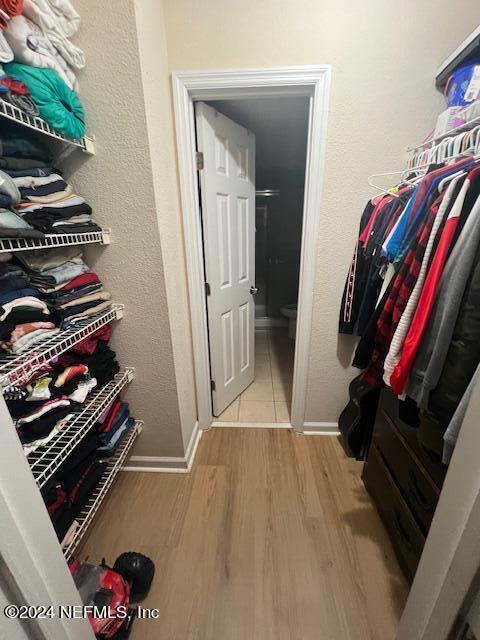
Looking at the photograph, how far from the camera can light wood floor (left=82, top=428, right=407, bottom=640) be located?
94 cm

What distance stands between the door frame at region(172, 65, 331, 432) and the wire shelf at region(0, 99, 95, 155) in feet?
1.46

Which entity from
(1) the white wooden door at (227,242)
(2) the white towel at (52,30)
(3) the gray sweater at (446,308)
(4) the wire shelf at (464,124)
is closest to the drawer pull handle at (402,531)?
(3) the gray sweater at (446,308)

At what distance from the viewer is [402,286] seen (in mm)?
907

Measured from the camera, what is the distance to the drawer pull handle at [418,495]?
0.88 meters

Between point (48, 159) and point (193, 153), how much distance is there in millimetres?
676

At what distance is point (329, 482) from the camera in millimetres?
1452

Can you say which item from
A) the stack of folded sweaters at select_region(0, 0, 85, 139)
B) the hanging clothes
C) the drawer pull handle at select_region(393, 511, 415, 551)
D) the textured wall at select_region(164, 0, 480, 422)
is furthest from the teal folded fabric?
the drawer pull handle at select_region(393, 511, 415, 551)

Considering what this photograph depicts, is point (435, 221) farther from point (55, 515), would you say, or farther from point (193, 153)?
point (55, 515)

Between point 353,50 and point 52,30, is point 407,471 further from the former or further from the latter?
point 52,30

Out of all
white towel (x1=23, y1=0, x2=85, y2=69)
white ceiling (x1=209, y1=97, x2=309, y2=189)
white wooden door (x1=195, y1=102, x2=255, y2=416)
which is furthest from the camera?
white ceiling (x1=209, y1=97, x2=309, y2=189)

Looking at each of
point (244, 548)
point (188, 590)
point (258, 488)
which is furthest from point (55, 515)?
point (258, 488)

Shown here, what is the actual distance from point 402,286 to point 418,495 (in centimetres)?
77

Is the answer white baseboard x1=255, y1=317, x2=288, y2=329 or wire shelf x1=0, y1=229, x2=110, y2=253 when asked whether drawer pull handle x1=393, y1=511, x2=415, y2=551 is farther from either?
white baseboard x1=255, y1=317, x2=288, y2=329

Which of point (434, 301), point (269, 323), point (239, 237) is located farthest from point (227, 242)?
point (269, 323)
